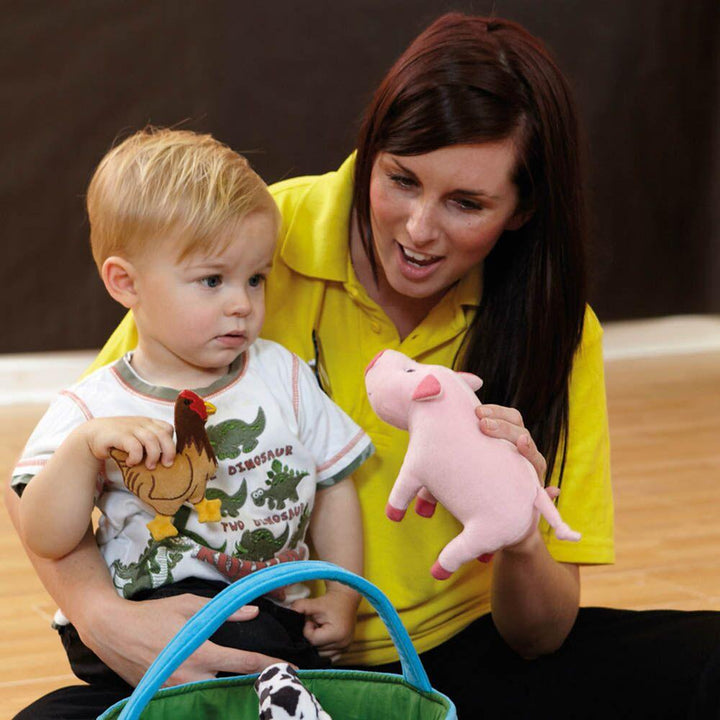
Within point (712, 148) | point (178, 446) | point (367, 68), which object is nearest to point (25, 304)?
point (367, 68)

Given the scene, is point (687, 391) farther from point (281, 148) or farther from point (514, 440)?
point (514, 440)

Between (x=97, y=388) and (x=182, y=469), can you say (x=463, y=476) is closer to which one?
(x=182, y=469)

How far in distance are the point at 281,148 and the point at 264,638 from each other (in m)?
2.95

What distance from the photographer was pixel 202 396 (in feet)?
4.09

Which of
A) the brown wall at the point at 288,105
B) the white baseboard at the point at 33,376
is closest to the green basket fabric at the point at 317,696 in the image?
the brown wall at the point at 288,105

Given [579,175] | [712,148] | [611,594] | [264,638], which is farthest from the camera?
[712,148]

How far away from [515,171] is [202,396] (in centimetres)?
41

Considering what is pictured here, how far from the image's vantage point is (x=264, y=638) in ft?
3.92

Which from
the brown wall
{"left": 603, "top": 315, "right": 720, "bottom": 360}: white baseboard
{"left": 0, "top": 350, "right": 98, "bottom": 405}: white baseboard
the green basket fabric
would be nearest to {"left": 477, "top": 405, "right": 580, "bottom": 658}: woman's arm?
the green basket fabric

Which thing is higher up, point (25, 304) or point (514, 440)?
point (514, 440)

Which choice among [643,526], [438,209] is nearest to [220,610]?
[438,209]

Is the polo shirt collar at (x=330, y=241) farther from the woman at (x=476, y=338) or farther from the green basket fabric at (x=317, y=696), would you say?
the green basket fabric at (x=317, y=696)

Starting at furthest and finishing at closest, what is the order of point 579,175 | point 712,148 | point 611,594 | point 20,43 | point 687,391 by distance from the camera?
point 712,148
point 687,391
point 20,43
point 611,594
point 579,175

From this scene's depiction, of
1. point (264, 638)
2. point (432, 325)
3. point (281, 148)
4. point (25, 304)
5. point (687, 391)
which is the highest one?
point (432, 325)
